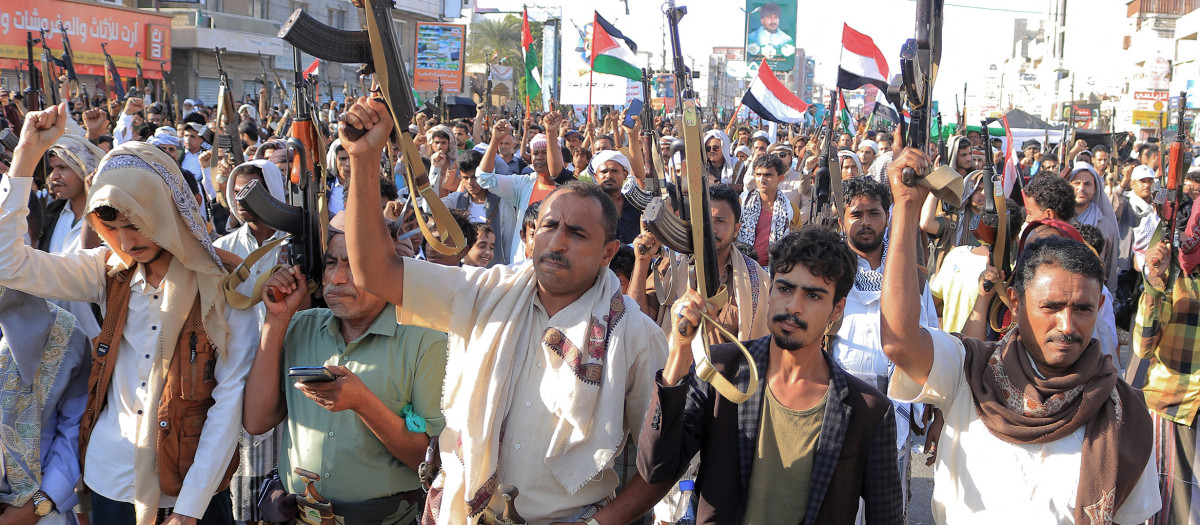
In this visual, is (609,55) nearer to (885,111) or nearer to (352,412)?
(885,111)

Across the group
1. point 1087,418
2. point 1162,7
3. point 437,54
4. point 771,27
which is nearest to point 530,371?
point 1087,418

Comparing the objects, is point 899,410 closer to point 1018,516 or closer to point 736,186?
point 1018,516

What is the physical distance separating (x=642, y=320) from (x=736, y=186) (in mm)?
6961

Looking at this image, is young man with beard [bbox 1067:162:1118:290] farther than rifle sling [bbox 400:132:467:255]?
Yes

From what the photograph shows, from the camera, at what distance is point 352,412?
2740mm

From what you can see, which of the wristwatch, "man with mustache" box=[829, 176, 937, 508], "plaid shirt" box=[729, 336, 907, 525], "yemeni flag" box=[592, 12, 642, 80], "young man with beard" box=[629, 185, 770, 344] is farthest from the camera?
"yemeni flag" box=[592, 12, 642, 80]

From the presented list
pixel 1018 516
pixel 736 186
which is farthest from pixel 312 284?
pixel 736 186

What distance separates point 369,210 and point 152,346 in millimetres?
1011

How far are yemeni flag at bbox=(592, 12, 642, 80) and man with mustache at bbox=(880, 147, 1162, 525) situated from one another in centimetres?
902

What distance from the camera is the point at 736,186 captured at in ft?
30.5

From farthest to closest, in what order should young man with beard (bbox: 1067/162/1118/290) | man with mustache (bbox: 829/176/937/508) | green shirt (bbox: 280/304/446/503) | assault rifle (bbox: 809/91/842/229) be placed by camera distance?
young man with beard (bbox: 1067/162/1118/290) < assault rifle (bbox: 809/91/842/229) < man with mustache (bbox: 829/176/937/508) < green shirt (bbox: 280/304/446/503)

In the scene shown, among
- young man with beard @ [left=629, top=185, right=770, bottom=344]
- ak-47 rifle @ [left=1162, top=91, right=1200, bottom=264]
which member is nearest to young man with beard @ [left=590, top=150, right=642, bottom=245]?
young man with beard @ [left=629, top=185, right=770, bottom=344]

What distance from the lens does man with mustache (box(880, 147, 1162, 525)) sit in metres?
2.28

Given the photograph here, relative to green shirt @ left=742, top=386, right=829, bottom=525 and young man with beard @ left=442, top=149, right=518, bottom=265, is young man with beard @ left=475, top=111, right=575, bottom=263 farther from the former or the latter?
green shirt @ left=742, top=386, right=829, bottom=525
